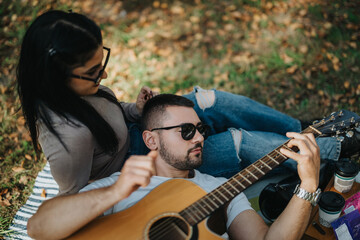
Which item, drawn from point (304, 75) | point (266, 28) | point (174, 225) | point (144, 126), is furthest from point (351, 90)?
point (174, 225)

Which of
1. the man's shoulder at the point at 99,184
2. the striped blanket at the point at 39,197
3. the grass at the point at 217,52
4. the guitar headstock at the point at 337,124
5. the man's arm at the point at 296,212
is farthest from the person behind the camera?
the grass at the point at 217,52

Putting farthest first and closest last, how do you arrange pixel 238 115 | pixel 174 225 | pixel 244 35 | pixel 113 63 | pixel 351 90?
pixel 244 35 < pixel 113 63 < pixel 351 90 < pixel 238 115 < pixel 174 225

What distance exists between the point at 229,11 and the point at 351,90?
2.66 meters

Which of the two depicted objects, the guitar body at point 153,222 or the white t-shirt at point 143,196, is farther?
the white t-shirt at point 143,196

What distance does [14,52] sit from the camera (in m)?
4.77

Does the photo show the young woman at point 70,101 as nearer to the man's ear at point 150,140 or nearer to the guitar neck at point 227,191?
the man's ear at point 150,140

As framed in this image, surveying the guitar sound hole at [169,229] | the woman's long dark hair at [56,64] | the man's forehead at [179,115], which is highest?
the woman's long dark hair at [56,64]

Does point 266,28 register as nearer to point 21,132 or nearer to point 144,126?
point 144,126

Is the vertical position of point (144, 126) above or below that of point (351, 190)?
above

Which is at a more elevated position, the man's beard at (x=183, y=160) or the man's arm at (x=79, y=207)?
the man's arm at (x=79, y=207)

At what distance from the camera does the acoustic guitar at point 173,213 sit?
1.71 meters

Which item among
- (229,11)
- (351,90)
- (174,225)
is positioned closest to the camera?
(174,225)

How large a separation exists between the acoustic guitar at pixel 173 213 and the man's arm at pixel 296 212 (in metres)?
0.19

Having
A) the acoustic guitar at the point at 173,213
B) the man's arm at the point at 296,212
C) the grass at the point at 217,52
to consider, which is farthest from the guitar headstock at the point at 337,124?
the grass at the point at 217,52
